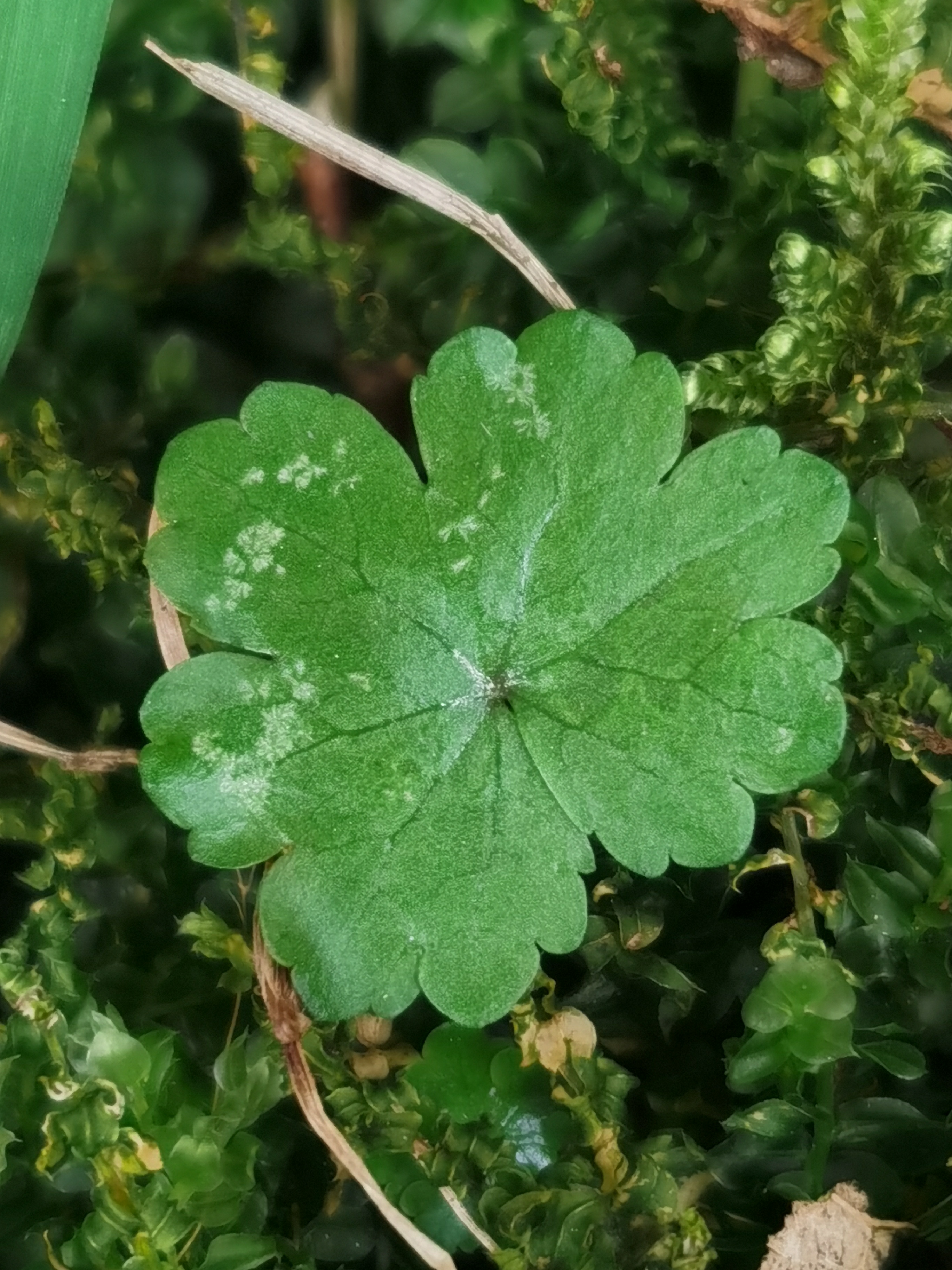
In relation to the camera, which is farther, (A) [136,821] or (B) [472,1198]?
(A) [136,821]

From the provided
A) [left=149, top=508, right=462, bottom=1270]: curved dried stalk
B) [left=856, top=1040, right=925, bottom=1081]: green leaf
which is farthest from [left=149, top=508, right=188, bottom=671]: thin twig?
[left=856, top=1040, right=925, bottom=1081]: green leaf

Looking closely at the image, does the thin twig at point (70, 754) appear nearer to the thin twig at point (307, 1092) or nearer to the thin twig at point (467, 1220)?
the thin twig at point (307, 1092)

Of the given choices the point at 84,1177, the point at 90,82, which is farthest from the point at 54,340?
the point at 84,1177

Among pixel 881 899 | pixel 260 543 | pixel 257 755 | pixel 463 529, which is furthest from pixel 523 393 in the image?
pixel 881 899

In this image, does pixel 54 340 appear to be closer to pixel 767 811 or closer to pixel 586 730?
pixel 586 730

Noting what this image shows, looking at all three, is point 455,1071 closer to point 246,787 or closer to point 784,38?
point 246,787

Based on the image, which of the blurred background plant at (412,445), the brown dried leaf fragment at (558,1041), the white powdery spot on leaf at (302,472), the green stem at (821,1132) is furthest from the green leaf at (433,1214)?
the white powdery spot on leaf at (302,472)
